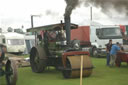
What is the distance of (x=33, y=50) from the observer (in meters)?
12.1

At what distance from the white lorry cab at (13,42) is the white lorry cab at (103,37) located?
28.9ft

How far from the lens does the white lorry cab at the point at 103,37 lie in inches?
752

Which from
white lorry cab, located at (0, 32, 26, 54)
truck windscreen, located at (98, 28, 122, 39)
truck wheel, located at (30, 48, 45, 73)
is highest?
truck windscreen, located at (98, 28, 122, 39)

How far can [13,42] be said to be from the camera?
2627 centimetres

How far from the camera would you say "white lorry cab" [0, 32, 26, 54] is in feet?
84.5

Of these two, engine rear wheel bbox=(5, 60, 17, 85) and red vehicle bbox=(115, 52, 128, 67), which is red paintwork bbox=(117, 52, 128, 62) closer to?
red vehicle bbox=(115, 52, 128, 67)

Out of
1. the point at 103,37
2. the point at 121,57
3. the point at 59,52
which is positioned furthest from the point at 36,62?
the point at 103,37

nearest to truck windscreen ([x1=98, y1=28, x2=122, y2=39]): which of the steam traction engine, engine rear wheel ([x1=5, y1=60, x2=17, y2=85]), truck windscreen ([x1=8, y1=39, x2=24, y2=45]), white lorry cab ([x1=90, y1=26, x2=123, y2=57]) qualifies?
white lorry cab ([x1=90, y1=26, x2=123, y2=57])

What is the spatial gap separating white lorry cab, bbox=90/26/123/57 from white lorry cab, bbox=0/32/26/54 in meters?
8.81

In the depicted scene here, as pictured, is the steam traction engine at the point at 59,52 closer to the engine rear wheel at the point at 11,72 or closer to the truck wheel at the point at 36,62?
the truck wheel at the point at 36,62

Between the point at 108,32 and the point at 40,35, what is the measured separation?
28.1 feet

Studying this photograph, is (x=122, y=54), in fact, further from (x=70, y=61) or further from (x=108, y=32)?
(x=108, y=32)

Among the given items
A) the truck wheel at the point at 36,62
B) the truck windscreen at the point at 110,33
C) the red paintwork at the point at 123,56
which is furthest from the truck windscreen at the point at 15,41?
the red paintwork at the point at 123,56

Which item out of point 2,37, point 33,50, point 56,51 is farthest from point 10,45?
point 56,51
